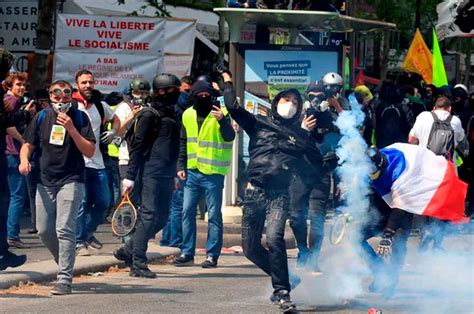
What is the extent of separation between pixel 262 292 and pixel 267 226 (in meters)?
1.20

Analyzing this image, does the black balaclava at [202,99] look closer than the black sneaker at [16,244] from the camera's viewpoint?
Yes

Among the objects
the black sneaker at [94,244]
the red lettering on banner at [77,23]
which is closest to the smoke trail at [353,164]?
the black sneaker at [94,244]

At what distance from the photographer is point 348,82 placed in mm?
17812

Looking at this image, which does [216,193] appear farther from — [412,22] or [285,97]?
[412,22]

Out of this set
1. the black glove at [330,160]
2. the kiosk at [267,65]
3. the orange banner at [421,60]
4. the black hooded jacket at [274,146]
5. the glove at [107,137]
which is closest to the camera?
the black hooded jacket at [274,146]

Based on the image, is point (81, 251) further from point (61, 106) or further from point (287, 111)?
point (287, 111)

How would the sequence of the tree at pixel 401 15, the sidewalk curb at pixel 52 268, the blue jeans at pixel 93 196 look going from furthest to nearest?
the tree at pixel 401 15, the blue jeans at pixel 93 196, the sidewalk curb at pixel 52 268

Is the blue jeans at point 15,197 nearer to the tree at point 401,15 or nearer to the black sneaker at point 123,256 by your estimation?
the black sneaker at point 123,256

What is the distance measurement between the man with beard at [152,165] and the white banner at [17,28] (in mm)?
8440

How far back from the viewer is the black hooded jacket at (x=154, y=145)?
449 inches

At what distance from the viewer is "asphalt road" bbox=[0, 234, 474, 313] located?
9617 mm

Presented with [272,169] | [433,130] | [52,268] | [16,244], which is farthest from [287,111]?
[16,244]

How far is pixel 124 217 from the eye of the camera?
11375 mm

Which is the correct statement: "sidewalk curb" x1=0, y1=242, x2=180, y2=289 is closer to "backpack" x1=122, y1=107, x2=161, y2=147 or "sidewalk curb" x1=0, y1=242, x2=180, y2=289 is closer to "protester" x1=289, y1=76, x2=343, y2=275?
"backpack" x1=122, y1=107, x2=161, y2=147
